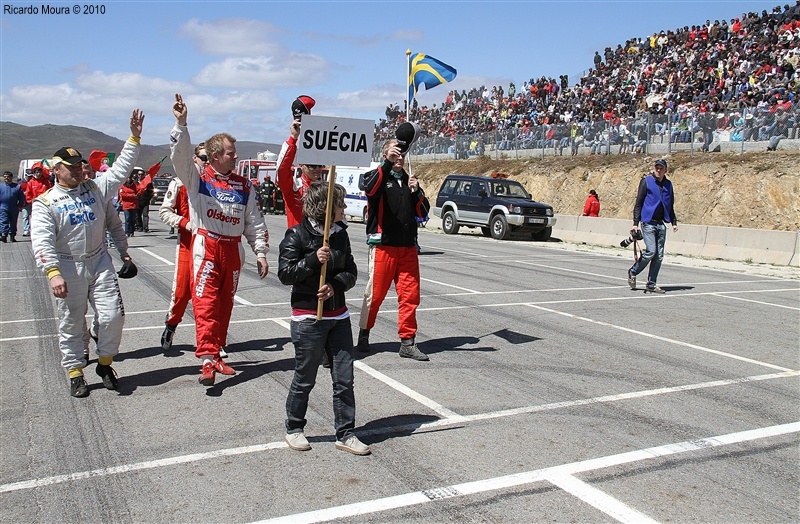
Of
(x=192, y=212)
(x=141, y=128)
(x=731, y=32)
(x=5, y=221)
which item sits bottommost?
(x=5, y=221)

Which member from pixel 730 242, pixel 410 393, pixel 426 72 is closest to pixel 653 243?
pixel 410 393

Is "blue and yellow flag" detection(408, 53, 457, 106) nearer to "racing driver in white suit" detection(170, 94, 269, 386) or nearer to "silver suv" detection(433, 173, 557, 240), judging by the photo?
"silver suv" detection(433, 173, 557, 240)

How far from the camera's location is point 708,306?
1119 centimetres

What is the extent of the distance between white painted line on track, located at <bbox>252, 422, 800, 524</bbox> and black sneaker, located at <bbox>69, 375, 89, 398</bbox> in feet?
9.21

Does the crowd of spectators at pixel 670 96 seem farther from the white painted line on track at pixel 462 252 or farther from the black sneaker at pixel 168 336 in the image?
the black sneaker at pixel 168 336

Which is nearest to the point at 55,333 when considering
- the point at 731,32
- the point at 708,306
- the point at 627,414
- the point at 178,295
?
the point at 178,295

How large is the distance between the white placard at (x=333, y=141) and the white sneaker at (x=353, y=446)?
1960mm

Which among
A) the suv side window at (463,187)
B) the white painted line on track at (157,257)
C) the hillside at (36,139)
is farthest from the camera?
the hillside at (36,139)

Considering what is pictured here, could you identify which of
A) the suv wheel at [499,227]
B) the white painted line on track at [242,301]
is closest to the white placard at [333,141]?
the white painted line on track at [242,301]

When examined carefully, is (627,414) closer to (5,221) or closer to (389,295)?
(389,295)

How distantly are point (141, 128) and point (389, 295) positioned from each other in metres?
5.86

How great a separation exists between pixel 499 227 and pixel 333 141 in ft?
64.4

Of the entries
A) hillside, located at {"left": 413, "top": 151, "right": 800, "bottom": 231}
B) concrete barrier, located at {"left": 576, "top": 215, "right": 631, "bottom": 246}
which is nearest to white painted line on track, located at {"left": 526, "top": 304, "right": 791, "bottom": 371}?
concrete barrier, located at {"left": 576, "top": 215, "right": 631, "bottom": 246}

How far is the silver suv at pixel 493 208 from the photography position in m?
24.6
